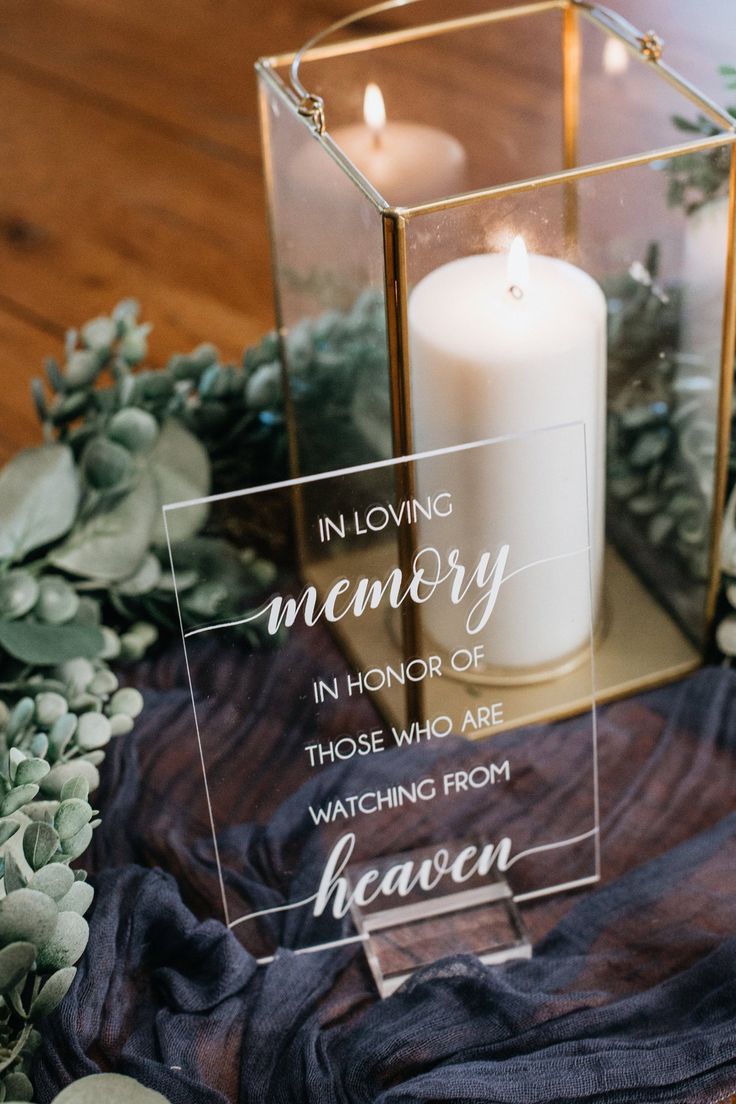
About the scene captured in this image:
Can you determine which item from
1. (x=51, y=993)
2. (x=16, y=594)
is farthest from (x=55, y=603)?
(x=51, y=993)

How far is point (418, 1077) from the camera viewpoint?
51 centimetres

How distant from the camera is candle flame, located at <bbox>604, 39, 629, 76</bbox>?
661mm

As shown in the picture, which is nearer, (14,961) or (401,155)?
(14,961)

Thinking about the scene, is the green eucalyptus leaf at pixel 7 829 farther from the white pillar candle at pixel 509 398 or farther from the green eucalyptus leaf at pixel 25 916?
the white pillar candle at pixel 509 398

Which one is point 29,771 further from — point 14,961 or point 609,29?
point 609,29

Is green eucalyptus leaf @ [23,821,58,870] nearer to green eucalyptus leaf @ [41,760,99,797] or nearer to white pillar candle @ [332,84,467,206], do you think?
green eucalyptus leaf @ [41,760,99,797]

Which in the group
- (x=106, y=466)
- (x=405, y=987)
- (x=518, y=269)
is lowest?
(x=405, y=987)

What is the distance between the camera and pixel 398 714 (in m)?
0.60

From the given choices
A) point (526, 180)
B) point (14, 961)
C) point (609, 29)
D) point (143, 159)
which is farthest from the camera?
point (143, 159)

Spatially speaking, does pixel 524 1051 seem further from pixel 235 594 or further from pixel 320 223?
pixel 320 223

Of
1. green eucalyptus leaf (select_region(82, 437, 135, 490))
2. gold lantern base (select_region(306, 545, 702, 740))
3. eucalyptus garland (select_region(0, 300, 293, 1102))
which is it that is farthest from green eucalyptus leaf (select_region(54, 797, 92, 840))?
green eucalyptus leaf (select_region(82, 437, 135, 490))

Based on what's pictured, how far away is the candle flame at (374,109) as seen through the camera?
68 cm

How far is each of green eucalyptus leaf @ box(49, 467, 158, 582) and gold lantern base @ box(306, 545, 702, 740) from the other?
128 mm

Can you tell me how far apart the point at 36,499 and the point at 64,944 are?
27cm
